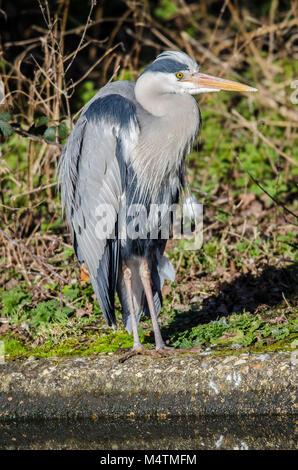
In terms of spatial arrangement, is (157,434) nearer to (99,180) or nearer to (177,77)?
(99,180)

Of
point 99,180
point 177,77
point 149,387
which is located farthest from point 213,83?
point 149,387

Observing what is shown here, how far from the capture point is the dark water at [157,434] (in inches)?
147

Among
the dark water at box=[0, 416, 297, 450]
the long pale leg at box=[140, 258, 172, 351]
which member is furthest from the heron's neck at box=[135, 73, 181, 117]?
the dark water at box=[0, 416, 297, 450]

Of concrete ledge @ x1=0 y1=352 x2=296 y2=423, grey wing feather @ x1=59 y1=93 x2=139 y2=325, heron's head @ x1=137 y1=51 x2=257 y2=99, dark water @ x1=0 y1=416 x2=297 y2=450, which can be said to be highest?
heron's head @ x1=137 y1=51 x2=257 y2=99

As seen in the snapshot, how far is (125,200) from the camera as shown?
464cm

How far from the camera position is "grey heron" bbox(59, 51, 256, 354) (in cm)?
452

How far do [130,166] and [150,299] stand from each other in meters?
0.90

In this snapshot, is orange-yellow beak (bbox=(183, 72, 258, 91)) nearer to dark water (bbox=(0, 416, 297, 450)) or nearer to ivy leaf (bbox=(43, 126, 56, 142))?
ivy leaf (bbox=(43, 126, 56, 142))

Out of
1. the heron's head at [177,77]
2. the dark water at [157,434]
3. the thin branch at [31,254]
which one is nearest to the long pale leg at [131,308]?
the dark water at [157,434]

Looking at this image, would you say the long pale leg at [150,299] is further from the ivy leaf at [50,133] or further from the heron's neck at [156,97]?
the ivy leaf at [50,133]

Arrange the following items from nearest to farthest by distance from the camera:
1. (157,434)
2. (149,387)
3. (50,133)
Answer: (157,434) → (149,387) → (50,133)

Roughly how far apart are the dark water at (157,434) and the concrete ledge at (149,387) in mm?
52

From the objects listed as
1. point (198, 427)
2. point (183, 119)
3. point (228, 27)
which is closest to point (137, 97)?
point (183, 119)

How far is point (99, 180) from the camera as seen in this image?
4.64 m
